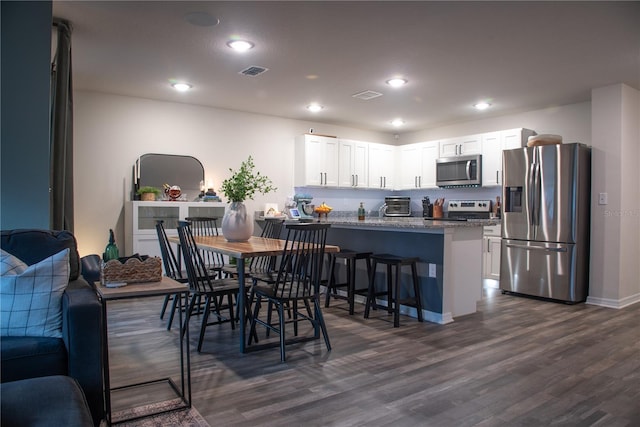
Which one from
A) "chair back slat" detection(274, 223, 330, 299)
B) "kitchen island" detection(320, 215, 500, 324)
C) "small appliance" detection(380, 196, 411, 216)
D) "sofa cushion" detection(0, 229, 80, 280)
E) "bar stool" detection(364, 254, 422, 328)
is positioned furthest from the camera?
"small appliance" detection(380, 196, 411, 216)

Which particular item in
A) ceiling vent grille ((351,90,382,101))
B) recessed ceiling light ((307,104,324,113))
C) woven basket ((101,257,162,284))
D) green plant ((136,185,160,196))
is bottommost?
woven basket ((101,257,162,284))

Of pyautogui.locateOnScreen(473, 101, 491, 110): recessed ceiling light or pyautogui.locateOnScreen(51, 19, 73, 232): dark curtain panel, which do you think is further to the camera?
pyautogui.locateOnScreen(473, 101, 491, 110): recessed ceiling light

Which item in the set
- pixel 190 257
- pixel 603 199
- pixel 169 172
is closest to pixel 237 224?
pixel 190 257

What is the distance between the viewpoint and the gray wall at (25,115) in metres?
2.79

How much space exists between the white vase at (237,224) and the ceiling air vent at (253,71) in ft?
4.86

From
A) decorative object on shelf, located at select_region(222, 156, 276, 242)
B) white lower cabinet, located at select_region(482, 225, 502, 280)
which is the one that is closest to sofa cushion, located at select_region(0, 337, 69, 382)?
decorative object on shelf, located at select_region(222, 156, 276, 242)

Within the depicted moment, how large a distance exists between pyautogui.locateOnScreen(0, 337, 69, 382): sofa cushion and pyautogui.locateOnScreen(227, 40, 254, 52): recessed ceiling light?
266 centimetres

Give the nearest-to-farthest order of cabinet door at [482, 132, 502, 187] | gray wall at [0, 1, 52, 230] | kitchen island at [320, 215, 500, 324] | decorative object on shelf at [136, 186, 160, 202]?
1. gray wall at [0, 1, 52, 230]
2. kitchen island at [320, 215, 500, 324]
3. decorative object on shelf at [136, 186, 160, 202]
4. cabinet door at [482, 132, 502, 187]

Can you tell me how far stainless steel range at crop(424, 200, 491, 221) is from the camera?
649 cm

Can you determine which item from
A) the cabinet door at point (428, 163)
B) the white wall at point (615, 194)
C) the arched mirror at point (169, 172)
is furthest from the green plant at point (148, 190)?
the white wall at point (615, 194)

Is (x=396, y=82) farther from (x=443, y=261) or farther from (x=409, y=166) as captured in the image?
(x=409, y=166)

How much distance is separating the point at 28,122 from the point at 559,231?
5.14 metres

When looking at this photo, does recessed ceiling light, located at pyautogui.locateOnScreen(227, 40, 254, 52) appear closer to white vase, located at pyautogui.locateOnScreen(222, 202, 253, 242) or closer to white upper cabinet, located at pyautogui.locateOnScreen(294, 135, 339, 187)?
white vase, located at pyautogui.locateOnScreen(222, 202, 253, 242)

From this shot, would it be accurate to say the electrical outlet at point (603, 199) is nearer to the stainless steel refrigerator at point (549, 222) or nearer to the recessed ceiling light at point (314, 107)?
the stainless steel refrigerator at point (549, 222)
